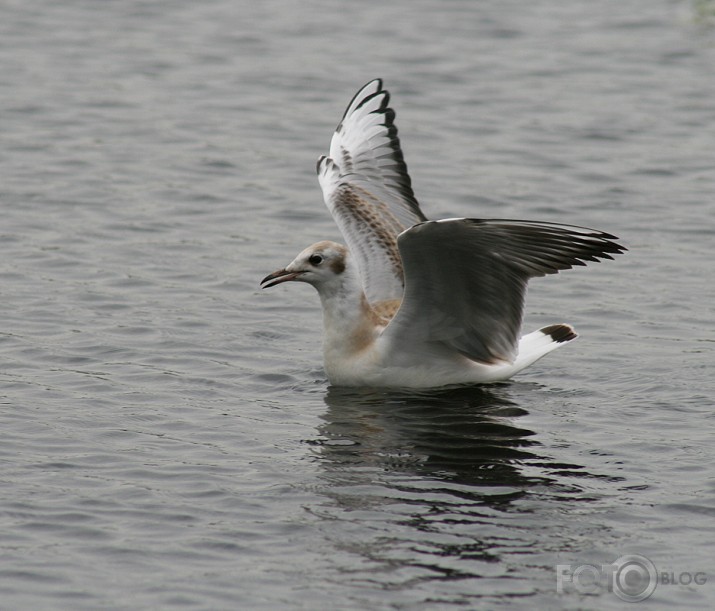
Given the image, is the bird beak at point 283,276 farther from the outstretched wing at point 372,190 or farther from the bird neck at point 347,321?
the outstretched wing at point 372,190

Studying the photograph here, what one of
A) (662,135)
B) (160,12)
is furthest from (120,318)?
(160,12)

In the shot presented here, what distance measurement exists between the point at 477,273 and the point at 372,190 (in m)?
2.38

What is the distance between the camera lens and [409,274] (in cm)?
952

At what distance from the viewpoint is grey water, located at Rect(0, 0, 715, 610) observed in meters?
7.52

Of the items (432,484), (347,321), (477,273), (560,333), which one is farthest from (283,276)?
(432,484)

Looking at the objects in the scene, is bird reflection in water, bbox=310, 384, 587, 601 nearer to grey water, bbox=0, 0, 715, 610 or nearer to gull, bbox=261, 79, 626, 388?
grey water, bbox=0, 0, 715, 610

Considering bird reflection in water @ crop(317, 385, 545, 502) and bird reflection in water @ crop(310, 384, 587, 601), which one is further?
bird reflection in water @ crop(317, 385, 545, 502)

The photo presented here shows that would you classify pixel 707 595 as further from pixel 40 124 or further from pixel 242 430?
pixel 40 124

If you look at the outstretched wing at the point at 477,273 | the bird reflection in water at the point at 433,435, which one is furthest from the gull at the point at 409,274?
the bird reflection in water at the point at 433,435

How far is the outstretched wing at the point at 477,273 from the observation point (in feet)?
29.8

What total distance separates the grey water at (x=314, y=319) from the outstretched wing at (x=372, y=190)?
885 millimetres

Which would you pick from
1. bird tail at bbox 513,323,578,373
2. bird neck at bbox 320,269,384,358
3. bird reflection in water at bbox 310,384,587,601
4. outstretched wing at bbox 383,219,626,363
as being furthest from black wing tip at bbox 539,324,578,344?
bird neck at bbox 320,269,384,358

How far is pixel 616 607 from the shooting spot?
7062 mm

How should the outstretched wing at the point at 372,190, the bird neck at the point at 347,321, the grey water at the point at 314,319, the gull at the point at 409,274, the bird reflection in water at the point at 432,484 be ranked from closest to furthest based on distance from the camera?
the bird reflection in water at the point at 432,484 → the grey water at the point at 314,319 → the gull at the point at 409,274 → the bird neck at the point at 347,321 → the outstretched wing at the point at 372,190
